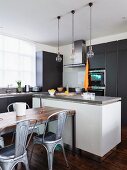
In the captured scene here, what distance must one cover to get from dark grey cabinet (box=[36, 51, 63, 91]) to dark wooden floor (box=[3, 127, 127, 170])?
2.64 meters

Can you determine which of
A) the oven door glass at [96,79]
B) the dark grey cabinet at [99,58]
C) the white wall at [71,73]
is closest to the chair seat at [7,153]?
the oven door glass at [96,79]

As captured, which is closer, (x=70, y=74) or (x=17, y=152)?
(x=17, y=152)

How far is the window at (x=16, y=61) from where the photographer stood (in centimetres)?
438

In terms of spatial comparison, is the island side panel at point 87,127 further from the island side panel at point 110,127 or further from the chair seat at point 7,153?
the chair seat at point 7,153

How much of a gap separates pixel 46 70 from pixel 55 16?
2117 millimetres

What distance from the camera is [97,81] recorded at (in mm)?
4457

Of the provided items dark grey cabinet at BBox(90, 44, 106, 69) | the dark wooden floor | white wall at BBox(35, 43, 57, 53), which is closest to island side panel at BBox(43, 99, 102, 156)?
the dark wooden floor

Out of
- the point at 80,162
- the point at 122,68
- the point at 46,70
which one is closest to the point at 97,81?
the point at 122,68

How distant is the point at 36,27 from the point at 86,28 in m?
1.27

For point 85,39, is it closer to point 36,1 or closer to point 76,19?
point 76,19

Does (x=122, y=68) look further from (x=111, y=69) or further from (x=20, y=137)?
(x=20, y=137)

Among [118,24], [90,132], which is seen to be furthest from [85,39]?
[90,132]

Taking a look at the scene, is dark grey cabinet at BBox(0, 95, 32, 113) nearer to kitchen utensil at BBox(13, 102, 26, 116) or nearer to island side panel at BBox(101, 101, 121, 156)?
kitchen utensil at BBox(13, 102, 26, 116)

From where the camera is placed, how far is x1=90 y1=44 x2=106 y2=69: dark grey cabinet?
4.32 m
